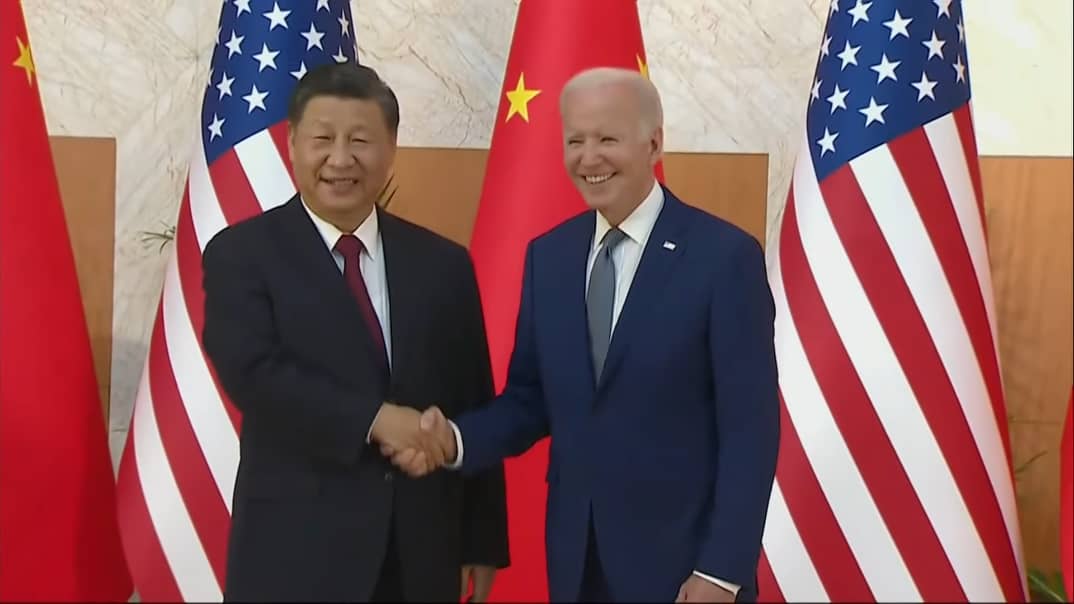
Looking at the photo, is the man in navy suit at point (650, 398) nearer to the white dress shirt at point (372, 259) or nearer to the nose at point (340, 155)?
the white dress shirt at point (372, 259)

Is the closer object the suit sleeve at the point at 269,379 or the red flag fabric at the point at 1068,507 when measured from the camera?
the suit sleeve at the point at 269,379

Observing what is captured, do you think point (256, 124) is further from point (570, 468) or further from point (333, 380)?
point (570, 468)

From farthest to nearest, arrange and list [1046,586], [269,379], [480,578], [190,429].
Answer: [1046,586]
[190,429]
[480,578]
[269,379]

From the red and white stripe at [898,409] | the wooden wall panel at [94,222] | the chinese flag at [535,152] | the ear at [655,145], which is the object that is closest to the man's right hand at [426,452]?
the ear at [655,145]

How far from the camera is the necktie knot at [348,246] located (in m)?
1.83

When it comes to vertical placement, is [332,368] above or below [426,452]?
above

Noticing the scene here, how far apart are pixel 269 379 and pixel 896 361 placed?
62.1 inches

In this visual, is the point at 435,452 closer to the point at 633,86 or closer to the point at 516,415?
the point at 516,415

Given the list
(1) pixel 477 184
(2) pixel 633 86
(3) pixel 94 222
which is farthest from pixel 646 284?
(3) pixel 94 222

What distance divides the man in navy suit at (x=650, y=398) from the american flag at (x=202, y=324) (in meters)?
1.16

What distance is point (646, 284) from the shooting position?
1.80 meters

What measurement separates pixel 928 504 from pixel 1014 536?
0.87 feet

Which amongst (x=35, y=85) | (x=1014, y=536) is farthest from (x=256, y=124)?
(x=1014, y=536)

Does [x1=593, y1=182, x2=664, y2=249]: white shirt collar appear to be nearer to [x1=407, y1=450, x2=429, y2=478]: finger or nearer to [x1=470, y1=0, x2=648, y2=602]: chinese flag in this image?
[x1=407, y1=450, x2=429, y2=478]: finger
